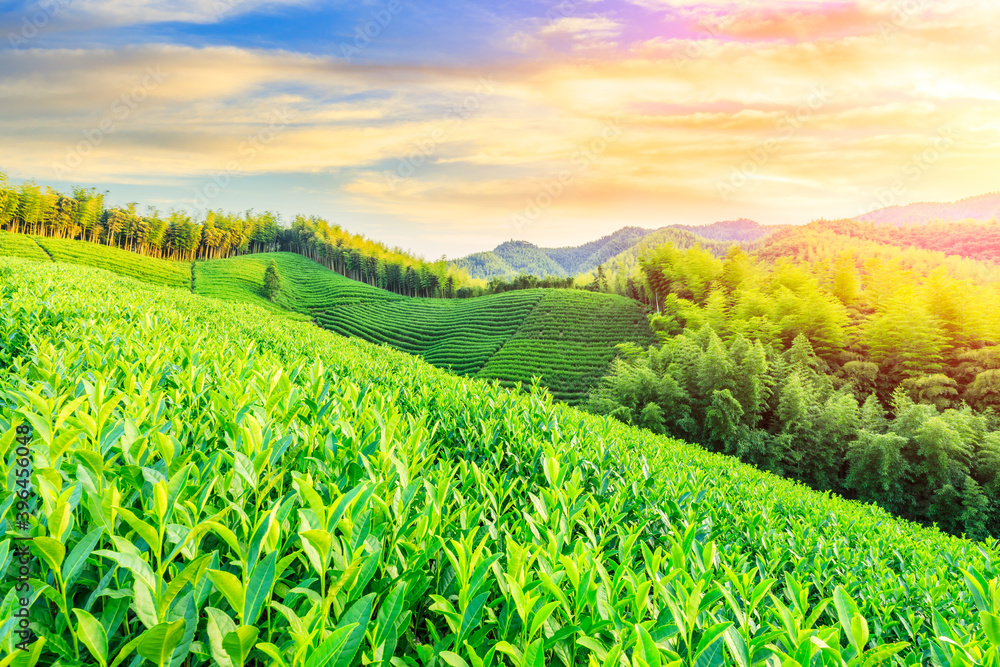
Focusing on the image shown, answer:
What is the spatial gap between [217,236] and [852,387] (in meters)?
85.7

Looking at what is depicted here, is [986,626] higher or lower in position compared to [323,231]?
lower

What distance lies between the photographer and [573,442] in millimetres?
3398

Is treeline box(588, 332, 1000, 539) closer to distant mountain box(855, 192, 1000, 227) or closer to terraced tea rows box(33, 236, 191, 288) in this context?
distant mountain box(855, 192, 1000, 227)

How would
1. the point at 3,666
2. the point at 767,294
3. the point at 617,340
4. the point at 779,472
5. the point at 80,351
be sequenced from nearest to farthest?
the point at 3,666 → the point at 80,351 → the point at 779,472 → the point at 767,294 → the point at 617,340

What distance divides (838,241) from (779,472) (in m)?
38.4

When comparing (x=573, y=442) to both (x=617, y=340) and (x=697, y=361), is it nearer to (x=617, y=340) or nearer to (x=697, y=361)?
(x=697, y=361)

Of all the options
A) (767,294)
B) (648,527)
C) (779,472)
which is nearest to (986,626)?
(648,527)

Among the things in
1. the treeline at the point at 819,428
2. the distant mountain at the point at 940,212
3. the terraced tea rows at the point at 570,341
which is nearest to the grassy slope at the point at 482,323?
the terraced tea rows at the point at 570,341

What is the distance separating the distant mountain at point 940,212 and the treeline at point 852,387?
112 ft

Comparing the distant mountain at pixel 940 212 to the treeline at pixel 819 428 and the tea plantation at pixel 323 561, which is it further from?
the tea plantation at pixel 323 561

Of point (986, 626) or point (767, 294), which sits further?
point (767, 294)

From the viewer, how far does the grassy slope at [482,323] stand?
36.1m

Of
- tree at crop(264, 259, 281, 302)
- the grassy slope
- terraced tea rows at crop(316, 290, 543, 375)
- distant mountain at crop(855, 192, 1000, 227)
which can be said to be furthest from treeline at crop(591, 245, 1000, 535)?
tree at crop(264, 259, 281, 302)

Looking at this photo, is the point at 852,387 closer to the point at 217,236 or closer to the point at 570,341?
the point at 570,341
